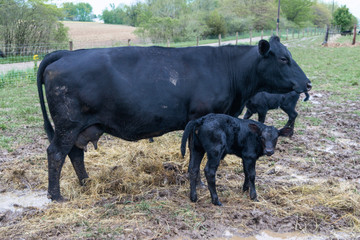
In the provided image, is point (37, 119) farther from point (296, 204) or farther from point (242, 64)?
point (296, 204)

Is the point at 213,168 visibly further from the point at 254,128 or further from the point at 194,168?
the point at 254,128

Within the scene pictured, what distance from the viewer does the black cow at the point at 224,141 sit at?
166 inches

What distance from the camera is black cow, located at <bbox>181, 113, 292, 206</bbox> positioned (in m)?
4.22

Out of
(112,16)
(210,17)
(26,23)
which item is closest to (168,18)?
(210,17)

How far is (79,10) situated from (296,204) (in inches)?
5036

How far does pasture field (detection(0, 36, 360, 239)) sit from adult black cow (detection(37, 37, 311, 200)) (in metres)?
0.58

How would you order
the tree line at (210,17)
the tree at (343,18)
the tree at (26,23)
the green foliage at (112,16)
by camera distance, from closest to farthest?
the tree at (26,23)
the tree line at (210,17)
the tree at (343,18)
the green foliage at (112,16)

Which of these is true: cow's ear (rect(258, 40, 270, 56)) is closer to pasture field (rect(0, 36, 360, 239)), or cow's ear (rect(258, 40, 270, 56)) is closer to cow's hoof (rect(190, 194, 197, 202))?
pasture field (rect(0, 36, 360, 239))

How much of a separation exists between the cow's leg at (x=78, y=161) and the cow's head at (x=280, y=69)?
2779mm

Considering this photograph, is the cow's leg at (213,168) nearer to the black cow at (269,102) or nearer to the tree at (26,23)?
the black cow at (269,102)

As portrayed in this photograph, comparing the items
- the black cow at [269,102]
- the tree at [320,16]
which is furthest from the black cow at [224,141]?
the tree at [320,16]

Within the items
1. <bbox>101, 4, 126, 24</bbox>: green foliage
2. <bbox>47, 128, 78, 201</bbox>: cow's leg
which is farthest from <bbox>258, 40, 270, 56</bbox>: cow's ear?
<bbox>101, 4, 126, 24</bbox>: green foliage

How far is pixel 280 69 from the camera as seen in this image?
16.2 feet

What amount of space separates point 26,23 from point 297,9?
7335 centimetres
